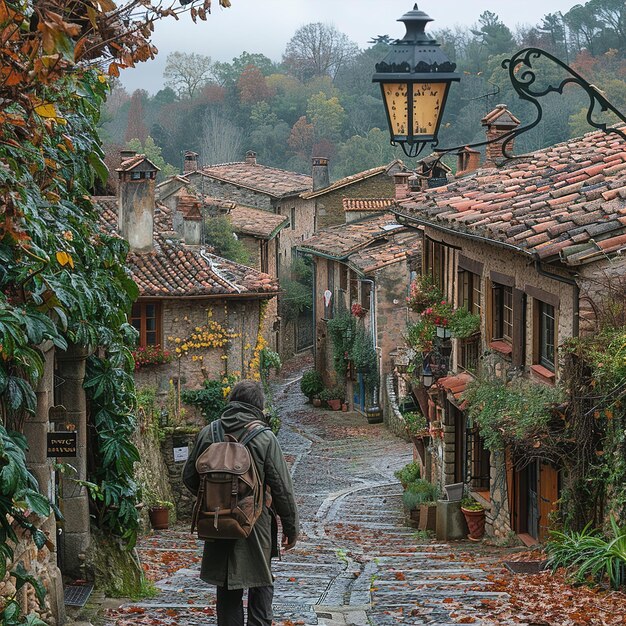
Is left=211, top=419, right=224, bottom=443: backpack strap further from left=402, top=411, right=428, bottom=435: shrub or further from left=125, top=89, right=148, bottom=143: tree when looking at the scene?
left=125, top=89, right=148, bottom=143: tree

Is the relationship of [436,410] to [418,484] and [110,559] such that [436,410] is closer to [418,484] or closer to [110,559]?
[418,484]

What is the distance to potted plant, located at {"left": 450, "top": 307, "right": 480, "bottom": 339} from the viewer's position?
17.1 m

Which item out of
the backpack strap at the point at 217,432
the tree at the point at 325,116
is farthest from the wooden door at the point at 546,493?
the tree at the point at 325,116

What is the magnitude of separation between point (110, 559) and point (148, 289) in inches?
516

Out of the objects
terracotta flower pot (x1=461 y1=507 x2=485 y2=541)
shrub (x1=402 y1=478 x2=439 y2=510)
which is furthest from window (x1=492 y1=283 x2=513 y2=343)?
shrub (x1=402 y1=478 x2=439 y2=510)

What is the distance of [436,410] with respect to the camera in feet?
66.4

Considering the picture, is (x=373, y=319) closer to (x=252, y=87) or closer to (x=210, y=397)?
(x=210, y=397)

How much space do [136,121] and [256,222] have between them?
1684 inches

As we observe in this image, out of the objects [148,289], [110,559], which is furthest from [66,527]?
[148,289]

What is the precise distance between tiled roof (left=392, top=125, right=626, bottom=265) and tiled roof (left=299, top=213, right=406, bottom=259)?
15.0 m

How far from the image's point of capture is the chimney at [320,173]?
47562 millimetres

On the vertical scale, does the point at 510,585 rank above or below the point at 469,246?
below

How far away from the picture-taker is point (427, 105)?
863cm

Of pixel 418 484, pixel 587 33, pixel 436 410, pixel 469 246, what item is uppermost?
pixel 587 33
